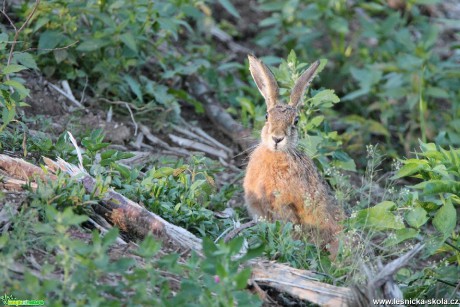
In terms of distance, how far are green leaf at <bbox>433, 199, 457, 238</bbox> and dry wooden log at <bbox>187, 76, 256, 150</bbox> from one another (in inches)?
106

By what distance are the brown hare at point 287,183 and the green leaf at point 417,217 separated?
870mm

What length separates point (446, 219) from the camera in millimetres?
6309

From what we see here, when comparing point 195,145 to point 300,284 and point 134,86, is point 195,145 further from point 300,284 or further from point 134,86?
point 300,284

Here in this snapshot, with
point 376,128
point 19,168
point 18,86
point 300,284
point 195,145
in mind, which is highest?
point 18,86

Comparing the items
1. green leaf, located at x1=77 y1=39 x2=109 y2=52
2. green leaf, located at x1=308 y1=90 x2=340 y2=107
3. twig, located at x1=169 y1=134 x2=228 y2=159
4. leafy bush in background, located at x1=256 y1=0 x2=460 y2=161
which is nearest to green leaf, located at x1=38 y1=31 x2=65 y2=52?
green leaf, located at x1=77 y1=39 x2=109 y2=52

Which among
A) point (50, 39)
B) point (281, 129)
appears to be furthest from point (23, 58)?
point (281, 129)

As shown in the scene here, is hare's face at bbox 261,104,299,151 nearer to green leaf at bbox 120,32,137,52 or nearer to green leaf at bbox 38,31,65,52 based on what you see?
green leaf at bbox 120,32,137,52

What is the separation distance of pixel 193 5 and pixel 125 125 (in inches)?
65.3

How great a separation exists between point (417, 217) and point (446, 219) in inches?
8.9

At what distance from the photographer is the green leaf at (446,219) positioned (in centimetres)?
627

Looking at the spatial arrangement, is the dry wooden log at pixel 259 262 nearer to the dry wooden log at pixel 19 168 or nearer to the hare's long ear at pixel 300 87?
the dry wooden log at pixel 19 168

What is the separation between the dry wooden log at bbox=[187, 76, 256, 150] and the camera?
901cm

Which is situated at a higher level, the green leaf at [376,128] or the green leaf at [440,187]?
the green leaf at [440,187]

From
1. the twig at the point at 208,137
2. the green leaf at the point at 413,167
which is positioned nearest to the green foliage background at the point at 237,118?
the green leaf at the point at 413,167
